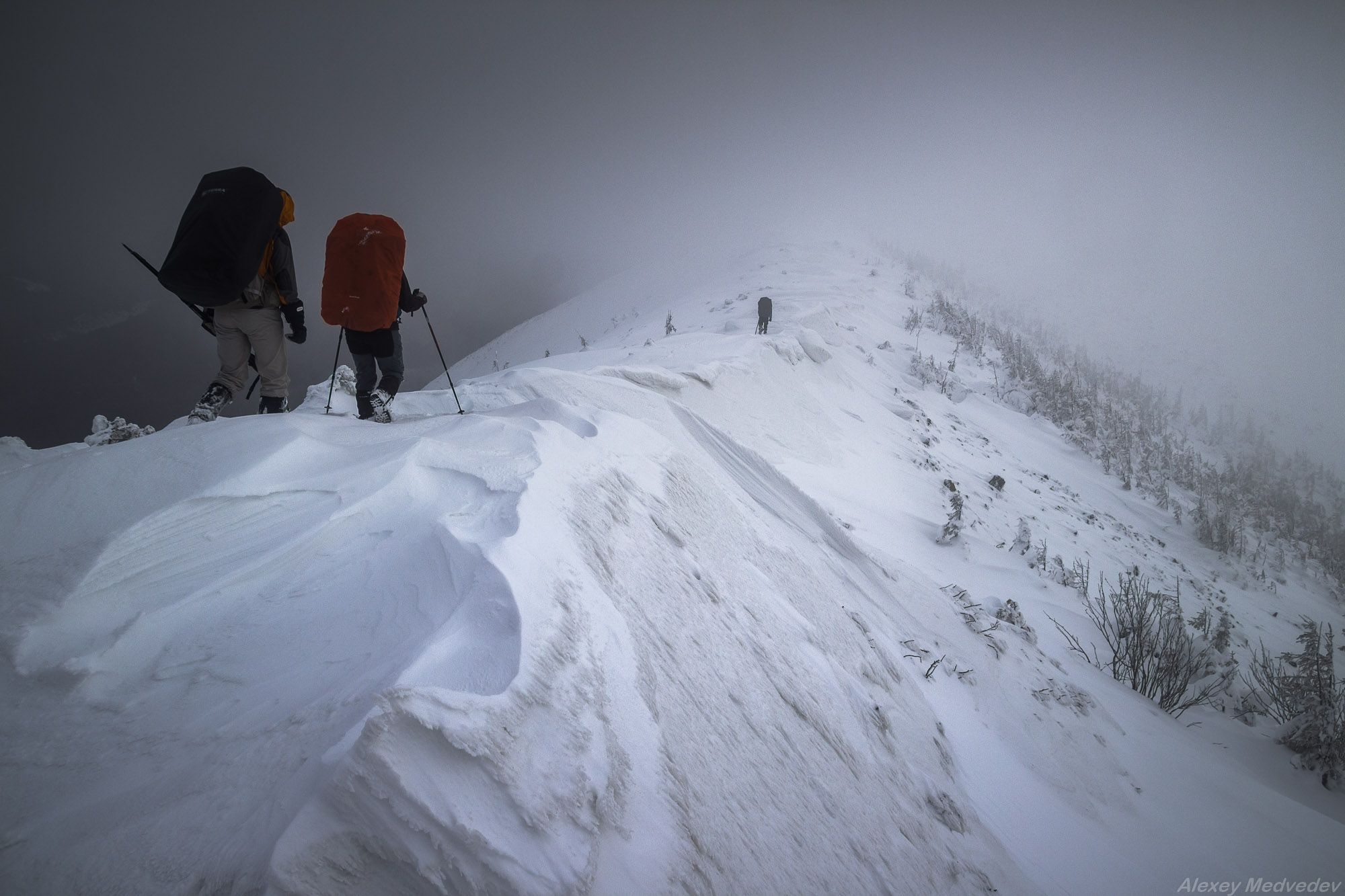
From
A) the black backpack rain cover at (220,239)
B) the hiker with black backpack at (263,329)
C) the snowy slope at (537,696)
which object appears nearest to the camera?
the snowy slope at (537,696)

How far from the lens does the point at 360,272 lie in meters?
2.89

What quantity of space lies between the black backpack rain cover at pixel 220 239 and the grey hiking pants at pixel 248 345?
7.7 inches

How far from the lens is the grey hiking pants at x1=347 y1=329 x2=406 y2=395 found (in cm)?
314

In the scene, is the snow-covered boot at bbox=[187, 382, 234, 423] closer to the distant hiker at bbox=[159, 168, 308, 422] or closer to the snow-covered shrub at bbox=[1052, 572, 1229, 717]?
the distant hiker at bbox=[159, 168, 308, 422]

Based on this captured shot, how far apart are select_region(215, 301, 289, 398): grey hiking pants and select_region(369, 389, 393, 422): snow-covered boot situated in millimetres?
548

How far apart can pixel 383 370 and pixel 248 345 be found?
28.2 inches

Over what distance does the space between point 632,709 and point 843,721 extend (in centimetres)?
102

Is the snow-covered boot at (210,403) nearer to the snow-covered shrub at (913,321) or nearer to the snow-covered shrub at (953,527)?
the snow-covered shrub at (953,527)

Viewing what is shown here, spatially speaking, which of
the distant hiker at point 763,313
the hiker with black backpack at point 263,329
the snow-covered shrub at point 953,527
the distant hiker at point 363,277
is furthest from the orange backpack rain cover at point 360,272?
the distant hiker at point 763,313

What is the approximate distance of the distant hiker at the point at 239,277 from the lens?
8.25 feet

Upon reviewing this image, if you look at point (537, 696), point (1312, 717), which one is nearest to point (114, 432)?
point (537, 696)

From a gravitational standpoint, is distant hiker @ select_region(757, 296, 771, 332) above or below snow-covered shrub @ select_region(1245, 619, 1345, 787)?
above

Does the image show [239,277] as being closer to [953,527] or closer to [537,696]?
[537,696]

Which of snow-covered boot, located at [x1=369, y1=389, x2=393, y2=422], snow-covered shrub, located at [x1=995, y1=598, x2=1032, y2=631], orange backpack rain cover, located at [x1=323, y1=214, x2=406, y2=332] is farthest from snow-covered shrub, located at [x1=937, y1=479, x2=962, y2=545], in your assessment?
orange backpack rain cover, located at [x1=323, y1=214, x2=406, y2=332]
